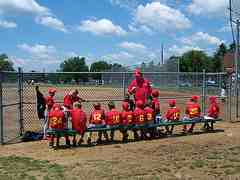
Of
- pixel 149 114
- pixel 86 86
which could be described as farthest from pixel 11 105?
pixel 86 86

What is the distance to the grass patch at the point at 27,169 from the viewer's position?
7.40 meters

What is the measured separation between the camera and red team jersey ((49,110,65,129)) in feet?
34.0

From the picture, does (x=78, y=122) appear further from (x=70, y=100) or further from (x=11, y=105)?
(x=11, y=105)

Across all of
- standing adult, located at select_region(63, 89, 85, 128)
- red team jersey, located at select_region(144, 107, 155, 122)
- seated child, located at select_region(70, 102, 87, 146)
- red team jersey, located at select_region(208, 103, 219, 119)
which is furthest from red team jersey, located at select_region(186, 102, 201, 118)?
seated child, located at select_region(70, 102, 87, 146)

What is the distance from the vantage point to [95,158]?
917 centimetres

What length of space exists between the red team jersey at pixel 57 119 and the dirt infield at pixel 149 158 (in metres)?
0.57

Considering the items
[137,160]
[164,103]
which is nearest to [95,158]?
[137,160]

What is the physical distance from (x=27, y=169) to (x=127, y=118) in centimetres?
402

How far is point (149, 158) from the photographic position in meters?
9.02

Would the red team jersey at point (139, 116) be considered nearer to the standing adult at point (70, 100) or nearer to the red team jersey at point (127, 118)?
the red team jersey at point (127, 118)

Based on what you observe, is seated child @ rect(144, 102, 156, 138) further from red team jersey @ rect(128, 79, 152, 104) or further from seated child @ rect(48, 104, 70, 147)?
seated child @ rect(48, 104, 70, 147)

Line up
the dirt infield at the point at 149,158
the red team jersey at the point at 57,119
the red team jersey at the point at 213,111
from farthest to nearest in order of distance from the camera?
the red team jersey at the point at 213,111 < the red team jersey at the point at 57,119 < the dirt infield at the point at 149,158

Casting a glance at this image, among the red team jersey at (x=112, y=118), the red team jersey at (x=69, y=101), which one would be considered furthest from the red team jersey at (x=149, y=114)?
the red team jersey at (x=69, y=101)

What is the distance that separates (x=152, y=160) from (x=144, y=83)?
3.94 metres
